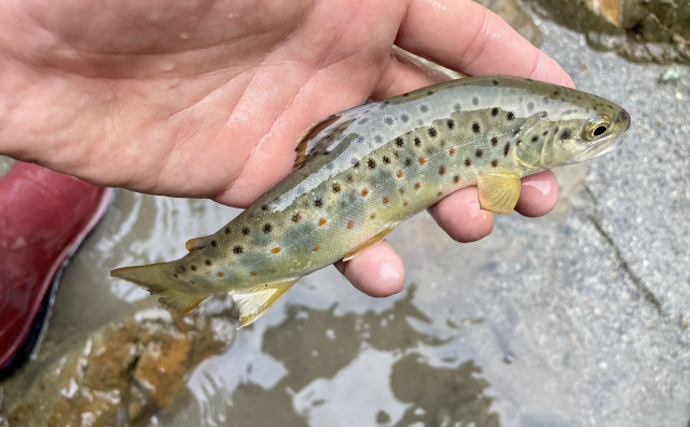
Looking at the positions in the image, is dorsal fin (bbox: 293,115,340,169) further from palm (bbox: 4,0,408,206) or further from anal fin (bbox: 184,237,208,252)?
anal fin (bbox: 184,237,208,252)

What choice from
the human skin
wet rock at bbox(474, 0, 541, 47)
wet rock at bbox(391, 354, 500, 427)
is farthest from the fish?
wet rock at bbox(474, 0, 541, 47)

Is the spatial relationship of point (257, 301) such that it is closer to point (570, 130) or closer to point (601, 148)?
point (570, 130)

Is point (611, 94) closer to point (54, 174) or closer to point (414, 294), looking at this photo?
point (414, 294)


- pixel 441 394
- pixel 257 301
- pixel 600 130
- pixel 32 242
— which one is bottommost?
pixel 441 394

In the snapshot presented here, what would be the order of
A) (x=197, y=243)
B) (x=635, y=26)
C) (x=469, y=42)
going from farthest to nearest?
(x=635, y=26), (x=469, y=42), (x=197, y=243)

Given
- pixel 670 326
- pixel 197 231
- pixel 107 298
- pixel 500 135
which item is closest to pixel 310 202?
pixel 500 135

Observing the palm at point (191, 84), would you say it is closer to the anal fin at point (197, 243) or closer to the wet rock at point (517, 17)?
the anal fin at point (197, 243)

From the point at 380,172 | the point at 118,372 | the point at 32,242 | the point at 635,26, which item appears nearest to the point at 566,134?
the point at 380,172
